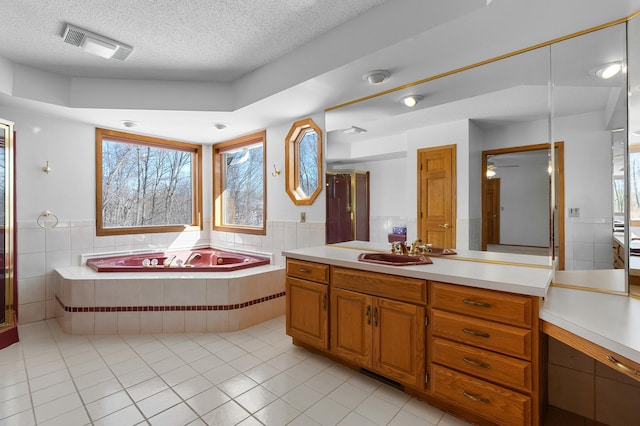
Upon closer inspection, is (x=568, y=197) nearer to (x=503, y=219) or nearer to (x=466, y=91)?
(x=503, y=219)

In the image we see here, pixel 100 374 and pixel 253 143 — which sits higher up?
pixel 253 143

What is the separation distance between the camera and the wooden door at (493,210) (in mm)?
1947

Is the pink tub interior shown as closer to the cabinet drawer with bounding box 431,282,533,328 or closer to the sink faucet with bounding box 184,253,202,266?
the sink faucet with bounding box 184,253,202,266

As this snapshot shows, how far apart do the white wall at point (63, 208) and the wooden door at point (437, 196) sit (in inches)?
43.4

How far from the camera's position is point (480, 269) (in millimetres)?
1791

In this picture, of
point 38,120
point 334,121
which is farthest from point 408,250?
point 38,120

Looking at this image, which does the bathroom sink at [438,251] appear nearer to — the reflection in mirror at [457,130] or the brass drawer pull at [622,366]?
the reflection in mirror at [457,130]

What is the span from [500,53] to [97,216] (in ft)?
13.4

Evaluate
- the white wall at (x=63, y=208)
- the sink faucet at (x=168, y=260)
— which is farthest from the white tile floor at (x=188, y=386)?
the sink faucet at (x=168, y=260)

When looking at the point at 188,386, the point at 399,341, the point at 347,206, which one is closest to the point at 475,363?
the point at 399,341

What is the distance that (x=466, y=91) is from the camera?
7.06 ft

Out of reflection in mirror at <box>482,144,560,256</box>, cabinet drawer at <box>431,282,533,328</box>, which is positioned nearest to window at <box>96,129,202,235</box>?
cabinet drawer at <box>431,282,533,328</box>

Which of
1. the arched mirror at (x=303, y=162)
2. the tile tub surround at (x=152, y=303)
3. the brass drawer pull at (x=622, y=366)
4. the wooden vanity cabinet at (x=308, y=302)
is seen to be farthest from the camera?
the arched mirror at (x=303, y=162)

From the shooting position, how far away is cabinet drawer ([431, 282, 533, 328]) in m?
1.44
